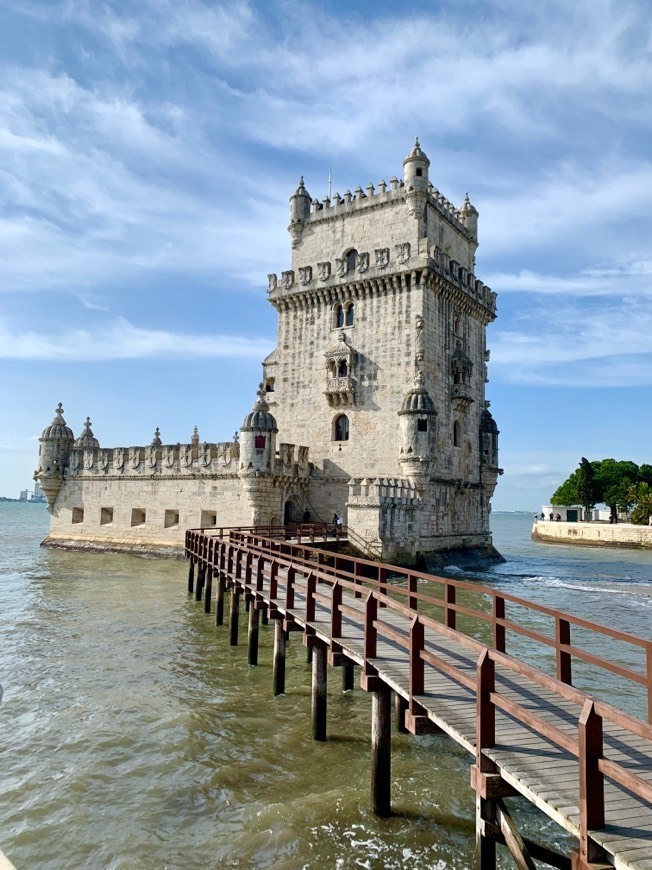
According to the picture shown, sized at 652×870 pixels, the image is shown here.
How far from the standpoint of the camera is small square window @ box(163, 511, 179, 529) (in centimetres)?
3241

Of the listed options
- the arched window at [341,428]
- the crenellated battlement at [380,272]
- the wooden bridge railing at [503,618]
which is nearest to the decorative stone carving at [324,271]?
the crenellated battlement at [380,272]

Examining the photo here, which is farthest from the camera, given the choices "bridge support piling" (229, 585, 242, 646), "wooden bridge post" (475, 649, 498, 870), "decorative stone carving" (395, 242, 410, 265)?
"decorative stone carving" (395, 242, 410, 265)

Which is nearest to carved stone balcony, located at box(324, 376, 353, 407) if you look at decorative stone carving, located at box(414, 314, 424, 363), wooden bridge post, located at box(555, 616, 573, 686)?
decorative stone carving, located at box(414, 314, 424, 363)

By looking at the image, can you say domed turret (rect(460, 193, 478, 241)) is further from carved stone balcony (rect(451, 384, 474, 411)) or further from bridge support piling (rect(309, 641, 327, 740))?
bridge support piling (rect(309, 641, 327, 740))

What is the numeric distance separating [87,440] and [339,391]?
17145mm

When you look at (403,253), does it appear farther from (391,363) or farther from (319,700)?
(319,700)

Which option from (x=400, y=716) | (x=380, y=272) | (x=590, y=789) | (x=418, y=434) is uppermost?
(x=380, y=272)

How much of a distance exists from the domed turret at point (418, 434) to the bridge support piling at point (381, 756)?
2030cm

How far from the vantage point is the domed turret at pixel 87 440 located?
38000 mm

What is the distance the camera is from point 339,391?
101ft

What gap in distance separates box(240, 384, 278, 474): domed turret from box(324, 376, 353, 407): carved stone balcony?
12.7 feet

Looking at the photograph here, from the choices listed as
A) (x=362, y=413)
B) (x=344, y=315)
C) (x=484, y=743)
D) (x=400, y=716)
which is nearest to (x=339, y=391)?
(x=362, y=413)

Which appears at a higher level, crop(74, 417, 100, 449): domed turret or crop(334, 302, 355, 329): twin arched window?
crop(334, 302, 355, 329): twin arched window

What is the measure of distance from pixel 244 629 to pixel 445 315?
2011cm
